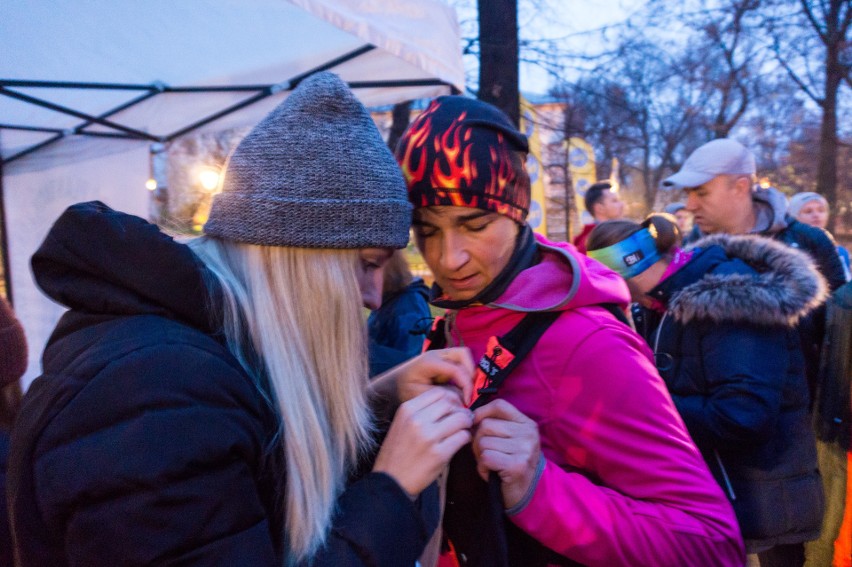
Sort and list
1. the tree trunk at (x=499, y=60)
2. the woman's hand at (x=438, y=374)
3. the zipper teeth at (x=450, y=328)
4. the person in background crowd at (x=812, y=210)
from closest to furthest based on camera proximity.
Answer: the woman's hand at (x=438, y=374), the zipper teeth at (x=450, y=328), the tree trunk at (x=499, y=60), the person in background crowd at (x=812, y=210)

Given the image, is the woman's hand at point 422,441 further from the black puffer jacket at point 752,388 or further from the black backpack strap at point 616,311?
the black puffer jacket at point 752,388

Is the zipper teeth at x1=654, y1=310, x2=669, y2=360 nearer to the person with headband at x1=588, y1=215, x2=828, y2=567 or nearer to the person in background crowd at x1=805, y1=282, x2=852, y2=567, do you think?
the person with headband at x1=588, y1=215, x2=828, y2=567

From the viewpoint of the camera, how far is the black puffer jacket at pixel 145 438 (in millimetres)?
835

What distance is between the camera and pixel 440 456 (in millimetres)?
1110

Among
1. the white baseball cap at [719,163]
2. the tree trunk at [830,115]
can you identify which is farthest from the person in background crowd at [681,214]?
the white baseball cap at [719,163]

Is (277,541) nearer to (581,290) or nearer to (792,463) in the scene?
(581,290)

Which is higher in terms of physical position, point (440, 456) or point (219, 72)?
point (219, 72)

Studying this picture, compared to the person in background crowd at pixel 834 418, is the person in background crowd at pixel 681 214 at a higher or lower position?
higher

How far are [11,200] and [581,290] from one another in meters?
4.49

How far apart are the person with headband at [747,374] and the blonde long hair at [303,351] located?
167 centimetres

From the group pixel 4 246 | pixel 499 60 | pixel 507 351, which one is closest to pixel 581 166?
pixel 499 60

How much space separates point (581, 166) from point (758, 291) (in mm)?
8508

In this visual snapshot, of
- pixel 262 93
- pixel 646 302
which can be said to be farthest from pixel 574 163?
pixel 646 302

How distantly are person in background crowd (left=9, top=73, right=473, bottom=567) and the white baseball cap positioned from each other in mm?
2793
